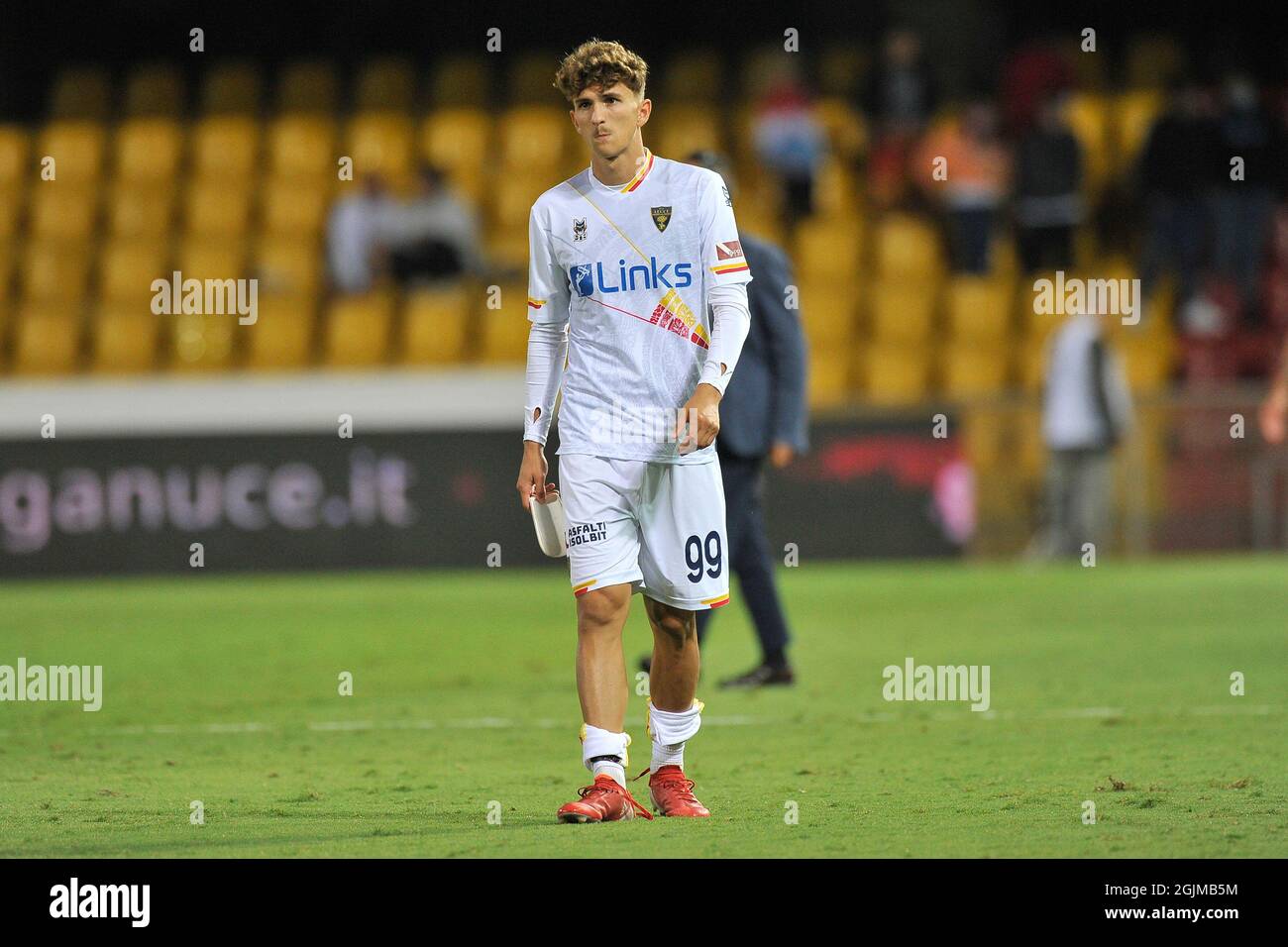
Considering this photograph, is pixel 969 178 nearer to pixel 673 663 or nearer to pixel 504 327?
pixel 504 327

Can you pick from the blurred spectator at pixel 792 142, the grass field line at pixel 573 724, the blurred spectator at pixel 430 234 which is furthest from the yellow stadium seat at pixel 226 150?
the grass field line at pixel 573 724

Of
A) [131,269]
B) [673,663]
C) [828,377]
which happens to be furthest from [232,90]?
[673,663]

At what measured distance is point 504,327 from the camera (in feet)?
65.8

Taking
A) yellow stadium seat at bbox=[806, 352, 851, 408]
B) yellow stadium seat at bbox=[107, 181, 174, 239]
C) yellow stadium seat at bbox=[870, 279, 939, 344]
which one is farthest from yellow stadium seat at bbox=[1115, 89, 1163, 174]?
yellow stadium seat at bbox=[107, 181, 174, 239]

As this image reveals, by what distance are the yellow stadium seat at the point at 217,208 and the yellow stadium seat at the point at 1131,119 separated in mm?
9194

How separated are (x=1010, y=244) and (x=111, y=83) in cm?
1081

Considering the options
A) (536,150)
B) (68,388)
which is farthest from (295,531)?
(536,150)

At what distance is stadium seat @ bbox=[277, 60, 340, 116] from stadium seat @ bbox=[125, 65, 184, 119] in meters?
1.16

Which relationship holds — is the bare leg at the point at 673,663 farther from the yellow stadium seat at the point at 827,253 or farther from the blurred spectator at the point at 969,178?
the yellow stadium seat at the point at 827,253

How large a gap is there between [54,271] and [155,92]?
336 cm

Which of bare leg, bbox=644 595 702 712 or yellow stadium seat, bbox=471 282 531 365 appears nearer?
bare leg, bbox=644 595 702 712

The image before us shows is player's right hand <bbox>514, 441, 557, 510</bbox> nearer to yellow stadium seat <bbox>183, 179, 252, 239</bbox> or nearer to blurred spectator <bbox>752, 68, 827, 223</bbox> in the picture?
blurred spectator <bbox>752, 68, 827, 223</bbox>

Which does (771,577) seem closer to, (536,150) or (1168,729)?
(1168,729)

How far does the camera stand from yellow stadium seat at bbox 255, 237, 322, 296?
2098cm
